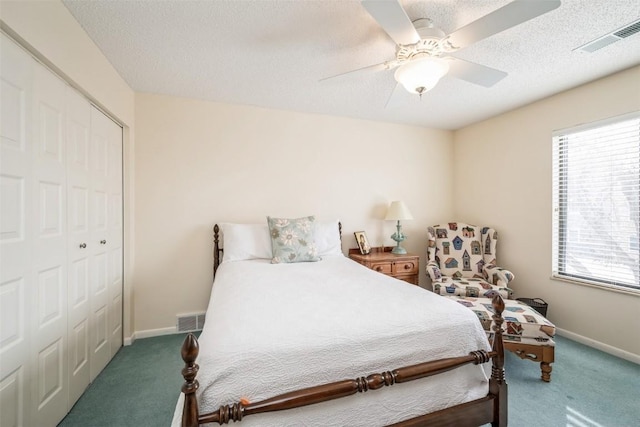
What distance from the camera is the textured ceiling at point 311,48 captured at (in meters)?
1.52

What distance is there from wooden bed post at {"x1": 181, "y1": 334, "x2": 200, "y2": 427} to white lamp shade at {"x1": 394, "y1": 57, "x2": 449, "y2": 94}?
5.86 ft

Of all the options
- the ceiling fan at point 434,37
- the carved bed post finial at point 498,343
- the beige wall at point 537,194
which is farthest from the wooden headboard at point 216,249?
the beige wall at point 537,194

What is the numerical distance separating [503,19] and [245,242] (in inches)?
97.9

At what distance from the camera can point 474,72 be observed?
169 cm

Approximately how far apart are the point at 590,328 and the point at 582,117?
2.02 meters

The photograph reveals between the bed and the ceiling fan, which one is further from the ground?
the ceiling fan

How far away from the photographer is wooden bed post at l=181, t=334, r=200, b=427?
84 centimetres

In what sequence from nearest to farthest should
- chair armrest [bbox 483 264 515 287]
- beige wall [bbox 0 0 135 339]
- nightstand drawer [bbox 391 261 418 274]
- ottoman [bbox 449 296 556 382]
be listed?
beige wall [bbox 0 0 135 339] < ottoman [bbox 449 296 556 382] < chair armrest [bbox 483 264 515 287] < nightstand drawer [bbox 391 261 418 274]

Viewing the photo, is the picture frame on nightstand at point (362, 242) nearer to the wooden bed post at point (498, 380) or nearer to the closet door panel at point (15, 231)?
the wooden bed post at point (498, 380)

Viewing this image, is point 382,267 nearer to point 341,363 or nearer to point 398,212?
point 398,212

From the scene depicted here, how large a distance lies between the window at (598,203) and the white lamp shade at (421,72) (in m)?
2.00

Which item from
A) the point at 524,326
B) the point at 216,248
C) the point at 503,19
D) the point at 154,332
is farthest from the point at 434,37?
the point at 154,332

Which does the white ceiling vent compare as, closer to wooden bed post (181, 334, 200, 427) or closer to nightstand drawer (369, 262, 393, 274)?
nightstand drawer (369, 262, 393, 274)

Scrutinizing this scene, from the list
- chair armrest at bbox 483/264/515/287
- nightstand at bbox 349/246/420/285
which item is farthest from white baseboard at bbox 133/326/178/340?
chair armrest at bbox 483/264/515/287
